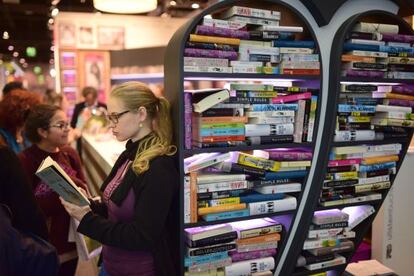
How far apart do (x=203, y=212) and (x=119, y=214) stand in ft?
1.50

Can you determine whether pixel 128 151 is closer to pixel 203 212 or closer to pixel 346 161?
pixel 203 212

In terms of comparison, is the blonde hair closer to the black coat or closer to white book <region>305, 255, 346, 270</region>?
the black coat

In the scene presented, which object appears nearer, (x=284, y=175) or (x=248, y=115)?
(x=248, y=115)

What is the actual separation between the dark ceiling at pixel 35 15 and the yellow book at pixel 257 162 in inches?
164

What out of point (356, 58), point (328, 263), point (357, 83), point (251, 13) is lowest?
point (328, 263)

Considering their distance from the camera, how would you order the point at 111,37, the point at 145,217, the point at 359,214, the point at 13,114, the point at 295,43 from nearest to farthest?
the point at 145,217 → the point at 295,43 → the point at 359,214 → the point at 13,114 → the point at 111,37

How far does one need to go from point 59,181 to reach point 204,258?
34.9 inches

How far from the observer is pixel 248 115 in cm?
219

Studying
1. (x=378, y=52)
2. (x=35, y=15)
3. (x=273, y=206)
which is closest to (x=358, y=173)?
(x=273, y=206)

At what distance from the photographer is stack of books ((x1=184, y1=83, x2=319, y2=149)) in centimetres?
205

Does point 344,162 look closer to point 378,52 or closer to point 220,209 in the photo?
point 378,52

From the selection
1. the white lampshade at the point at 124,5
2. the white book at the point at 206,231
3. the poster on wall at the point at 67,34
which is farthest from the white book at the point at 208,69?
the poster on wall at the point at 67,34

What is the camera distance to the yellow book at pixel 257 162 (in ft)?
7.24

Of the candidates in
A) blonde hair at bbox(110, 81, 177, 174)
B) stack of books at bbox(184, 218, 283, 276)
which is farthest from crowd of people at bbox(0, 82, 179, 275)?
stack of books at bbox(184, 218, 283, 276)
